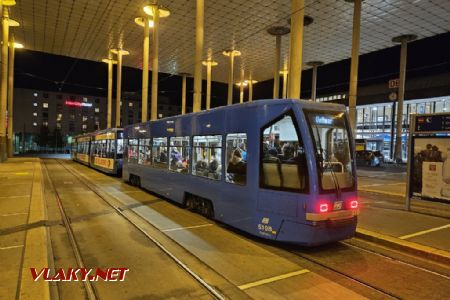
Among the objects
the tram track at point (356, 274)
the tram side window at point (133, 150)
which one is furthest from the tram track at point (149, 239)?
the tram side window at point (133, 150)

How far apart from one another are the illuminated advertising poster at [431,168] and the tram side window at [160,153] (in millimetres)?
8119

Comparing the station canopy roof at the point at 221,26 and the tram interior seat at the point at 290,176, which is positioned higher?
the station canopy roof at the point at 221,26

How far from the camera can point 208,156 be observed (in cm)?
938

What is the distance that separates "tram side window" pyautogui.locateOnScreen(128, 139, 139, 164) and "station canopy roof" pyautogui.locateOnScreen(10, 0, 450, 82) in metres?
13.9

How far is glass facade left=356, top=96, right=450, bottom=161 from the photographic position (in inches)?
1769

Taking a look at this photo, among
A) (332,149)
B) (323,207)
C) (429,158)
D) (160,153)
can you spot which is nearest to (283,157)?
(332,149)

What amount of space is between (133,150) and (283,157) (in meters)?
11.3

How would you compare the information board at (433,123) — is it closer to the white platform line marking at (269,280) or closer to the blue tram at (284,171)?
the blue tram at (284,171)

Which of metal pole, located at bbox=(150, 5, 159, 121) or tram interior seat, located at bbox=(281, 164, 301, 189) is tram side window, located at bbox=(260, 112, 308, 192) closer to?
tram interior seat, located at bbox=(281, 164, 301, 189)

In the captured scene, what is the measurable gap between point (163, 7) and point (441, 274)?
84.9 feet

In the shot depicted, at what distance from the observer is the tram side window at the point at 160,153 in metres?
12.5

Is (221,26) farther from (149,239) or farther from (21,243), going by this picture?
(21,243)

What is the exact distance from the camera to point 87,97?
104 meters

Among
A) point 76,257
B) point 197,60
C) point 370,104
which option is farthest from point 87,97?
point 76,257
